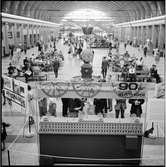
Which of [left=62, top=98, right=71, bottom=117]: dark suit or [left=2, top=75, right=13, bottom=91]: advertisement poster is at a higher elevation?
[left=2, top=75, right=13, bottom=91]: advertisement poster

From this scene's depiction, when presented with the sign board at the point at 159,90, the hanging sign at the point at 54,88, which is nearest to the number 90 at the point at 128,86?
the sign board at the point at 159,90

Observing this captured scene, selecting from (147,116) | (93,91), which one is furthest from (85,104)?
(147,116)

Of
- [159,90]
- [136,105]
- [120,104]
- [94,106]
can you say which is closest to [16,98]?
[94,106]

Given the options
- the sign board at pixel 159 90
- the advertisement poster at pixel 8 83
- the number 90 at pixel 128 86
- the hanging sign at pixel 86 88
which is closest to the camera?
the number 90 at pixel 128 86

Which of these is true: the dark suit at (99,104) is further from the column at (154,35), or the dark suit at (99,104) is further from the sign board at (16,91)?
the column at (154,35)

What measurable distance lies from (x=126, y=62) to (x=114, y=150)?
→ 42.4ft

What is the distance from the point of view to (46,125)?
5906 mm

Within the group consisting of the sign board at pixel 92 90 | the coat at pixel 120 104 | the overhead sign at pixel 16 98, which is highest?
the sign board at pixel 92 90

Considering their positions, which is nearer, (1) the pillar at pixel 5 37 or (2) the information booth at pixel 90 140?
(2) the information booth at pixel 90 140

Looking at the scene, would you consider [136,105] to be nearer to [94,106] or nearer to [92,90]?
[94,106]

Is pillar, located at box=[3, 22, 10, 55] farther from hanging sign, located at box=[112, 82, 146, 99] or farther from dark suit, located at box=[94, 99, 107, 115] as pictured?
hanging sign, located at box=[112, 82, 146, 99]

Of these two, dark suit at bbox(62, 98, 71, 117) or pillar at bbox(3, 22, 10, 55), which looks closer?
dark suit at bbox(62, 98, 71, 117)

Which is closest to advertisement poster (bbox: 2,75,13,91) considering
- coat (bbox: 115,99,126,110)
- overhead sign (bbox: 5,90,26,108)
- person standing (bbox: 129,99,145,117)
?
overhead sign (bbox: 5,90,26,108)

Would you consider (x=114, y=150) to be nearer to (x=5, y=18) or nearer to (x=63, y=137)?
(x=63, y=137)
